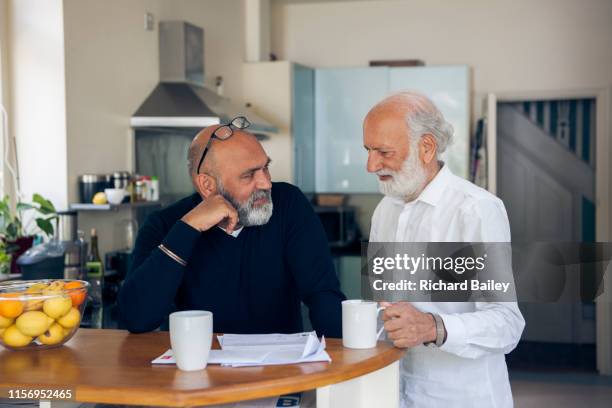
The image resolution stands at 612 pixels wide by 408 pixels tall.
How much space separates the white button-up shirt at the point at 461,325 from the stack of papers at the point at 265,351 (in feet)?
1.16

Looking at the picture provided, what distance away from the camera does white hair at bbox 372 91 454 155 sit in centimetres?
198

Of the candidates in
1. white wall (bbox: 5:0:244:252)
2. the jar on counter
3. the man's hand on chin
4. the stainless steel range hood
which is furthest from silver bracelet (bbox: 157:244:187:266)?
the stainless steel range hood

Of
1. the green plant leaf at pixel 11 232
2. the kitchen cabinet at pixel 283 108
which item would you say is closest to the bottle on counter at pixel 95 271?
the green plant leaf at pixel 11 232

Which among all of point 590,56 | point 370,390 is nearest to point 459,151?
point 590,56

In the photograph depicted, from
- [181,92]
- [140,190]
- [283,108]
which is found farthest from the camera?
[283,108]

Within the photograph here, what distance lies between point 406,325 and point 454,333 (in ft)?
0.47

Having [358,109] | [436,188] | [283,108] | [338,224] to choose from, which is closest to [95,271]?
[436,188]

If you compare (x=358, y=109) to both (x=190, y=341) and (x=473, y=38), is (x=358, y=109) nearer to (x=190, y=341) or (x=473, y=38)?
(x=473, y=38)

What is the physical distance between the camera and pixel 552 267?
17.7ft

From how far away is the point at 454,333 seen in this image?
1728mm

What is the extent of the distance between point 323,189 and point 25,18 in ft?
9.18

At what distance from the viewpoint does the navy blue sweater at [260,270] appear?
2.03 m

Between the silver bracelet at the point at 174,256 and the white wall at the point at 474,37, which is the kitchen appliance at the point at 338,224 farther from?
the silver bracelet at the point at 174,256

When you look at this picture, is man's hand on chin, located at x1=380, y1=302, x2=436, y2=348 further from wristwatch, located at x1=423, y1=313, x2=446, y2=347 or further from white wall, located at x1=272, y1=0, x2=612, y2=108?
white wall, located at x1=272, y1=0, x2=612, y2=108
